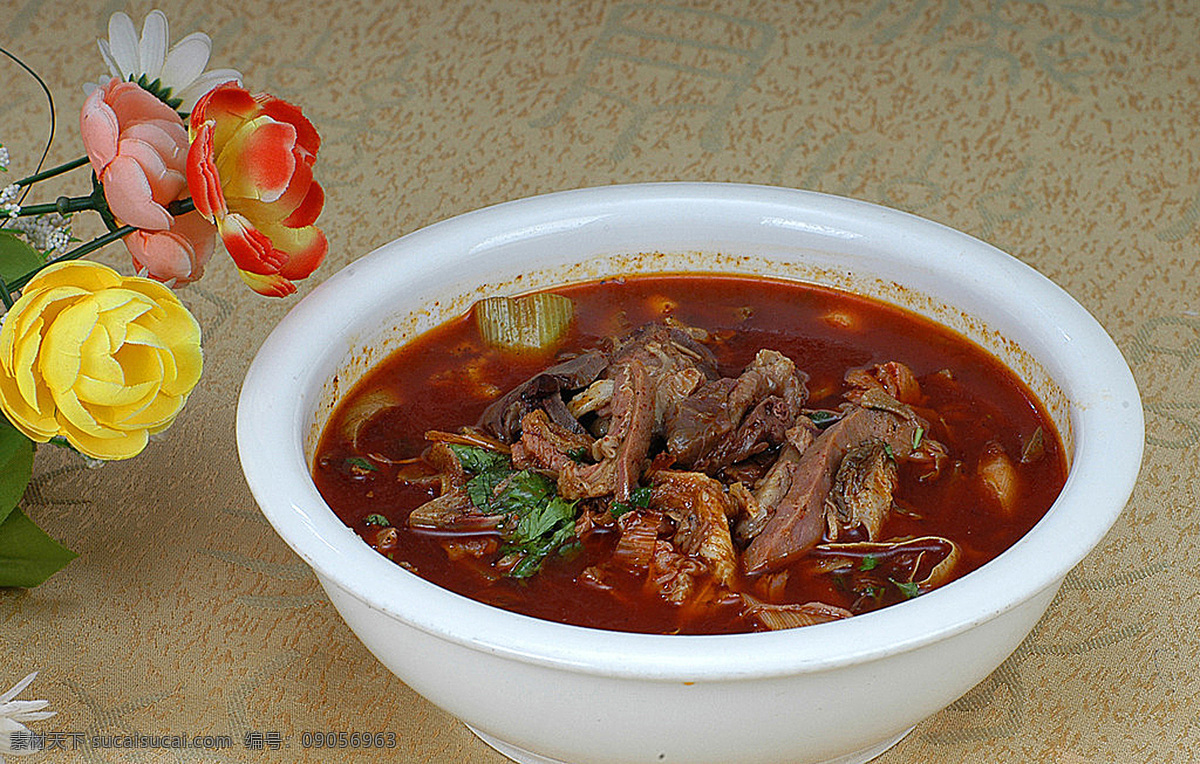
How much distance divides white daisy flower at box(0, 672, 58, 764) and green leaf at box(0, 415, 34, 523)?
25cm

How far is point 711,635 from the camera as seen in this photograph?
4.99 feet

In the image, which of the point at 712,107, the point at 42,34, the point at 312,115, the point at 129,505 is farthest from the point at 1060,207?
the point at 42,34

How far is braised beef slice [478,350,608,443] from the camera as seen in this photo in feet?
6.17

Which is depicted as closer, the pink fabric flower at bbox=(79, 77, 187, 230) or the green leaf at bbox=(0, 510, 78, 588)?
the pink fabric flower at bbox=(79, 77, 187, 230)

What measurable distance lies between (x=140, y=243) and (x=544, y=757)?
0.80 meters

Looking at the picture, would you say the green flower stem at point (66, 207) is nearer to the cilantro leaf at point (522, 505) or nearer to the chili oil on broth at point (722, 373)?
the chili oil on broth at point (722, 373)

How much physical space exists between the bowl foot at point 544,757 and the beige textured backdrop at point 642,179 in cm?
2

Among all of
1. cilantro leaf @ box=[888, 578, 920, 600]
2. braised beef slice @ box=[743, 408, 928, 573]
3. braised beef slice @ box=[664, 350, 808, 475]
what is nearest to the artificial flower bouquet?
braised beef slice @ box=[664, 350, 808, 475]

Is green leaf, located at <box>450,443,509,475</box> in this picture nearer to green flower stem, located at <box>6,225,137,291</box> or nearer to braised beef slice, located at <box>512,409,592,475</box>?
braised beef slice, located at <box>512,409,592,475</box>

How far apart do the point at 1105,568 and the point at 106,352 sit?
141 cm

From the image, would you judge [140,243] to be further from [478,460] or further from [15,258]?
[478,460]

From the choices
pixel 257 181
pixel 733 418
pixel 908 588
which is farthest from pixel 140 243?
pixel 908 588

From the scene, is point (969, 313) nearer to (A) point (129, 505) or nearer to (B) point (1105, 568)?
(B) point (1105, 568)

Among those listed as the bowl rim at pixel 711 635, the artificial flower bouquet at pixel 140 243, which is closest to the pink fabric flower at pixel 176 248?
the artificial flower bouquet at pixel 140 243
